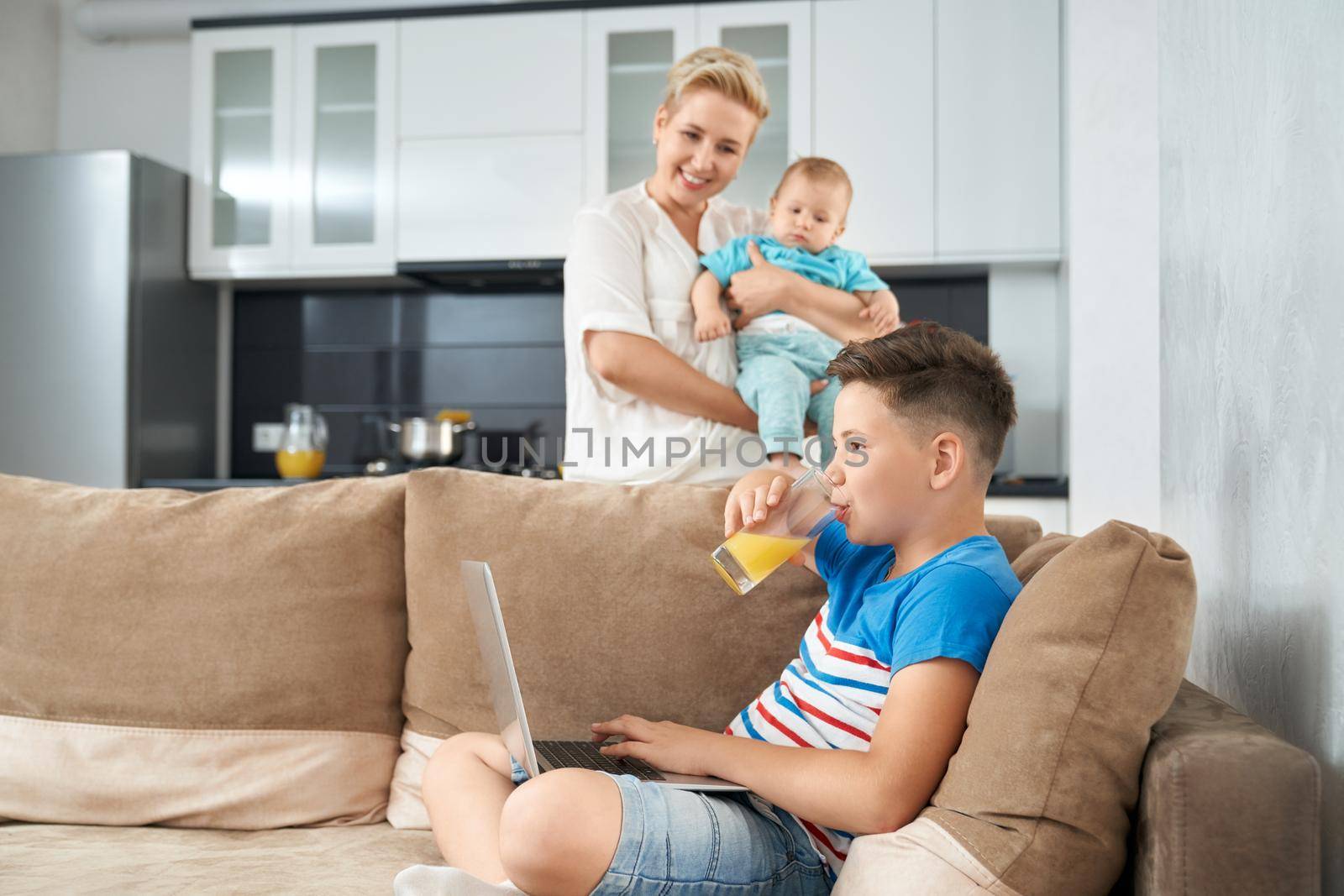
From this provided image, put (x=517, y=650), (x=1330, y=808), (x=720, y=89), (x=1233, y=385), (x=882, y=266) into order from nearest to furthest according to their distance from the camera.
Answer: (x=1330, y=808)
(x=1233, y=385)
(x=517, y=650)
(x=720, y=89)
(x=882, y=266)

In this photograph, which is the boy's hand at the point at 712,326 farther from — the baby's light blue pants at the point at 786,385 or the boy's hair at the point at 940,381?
the boy's hair at the point at 940,381

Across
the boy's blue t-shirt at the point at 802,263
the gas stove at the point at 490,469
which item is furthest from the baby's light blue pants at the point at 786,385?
the gas stove at the point at 490,469

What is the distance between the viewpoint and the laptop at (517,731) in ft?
3.50

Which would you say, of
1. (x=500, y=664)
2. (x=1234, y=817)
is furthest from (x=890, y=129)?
(x=1234, y=817)

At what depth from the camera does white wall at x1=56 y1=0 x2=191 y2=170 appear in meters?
4.21

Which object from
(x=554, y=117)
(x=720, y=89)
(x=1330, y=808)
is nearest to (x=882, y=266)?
(x=554, y=117)

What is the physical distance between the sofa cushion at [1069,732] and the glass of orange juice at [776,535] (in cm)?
26

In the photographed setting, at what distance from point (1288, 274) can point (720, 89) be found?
3.11 ft

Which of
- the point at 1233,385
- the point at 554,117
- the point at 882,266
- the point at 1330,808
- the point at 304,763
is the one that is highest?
the point at 554,117

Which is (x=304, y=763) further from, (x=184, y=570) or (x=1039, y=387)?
(x=1039, y=387)

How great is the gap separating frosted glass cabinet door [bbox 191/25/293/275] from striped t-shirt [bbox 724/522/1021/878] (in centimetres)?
308

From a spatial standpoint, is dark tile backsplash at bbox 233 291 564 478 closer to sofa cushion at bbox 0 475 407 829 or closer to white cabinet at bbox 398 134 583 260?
white cabinet at bbox 398 134 583 260

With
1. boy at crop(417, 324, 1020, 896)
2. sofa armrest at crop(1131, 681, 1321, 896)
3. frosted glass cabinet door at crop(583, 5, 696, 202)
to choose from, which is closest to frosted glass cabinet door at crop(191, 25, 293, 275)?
frosted glass cabinet door at crop(583, 5, 696, 202)

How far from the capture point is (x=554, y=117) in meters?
3.71
